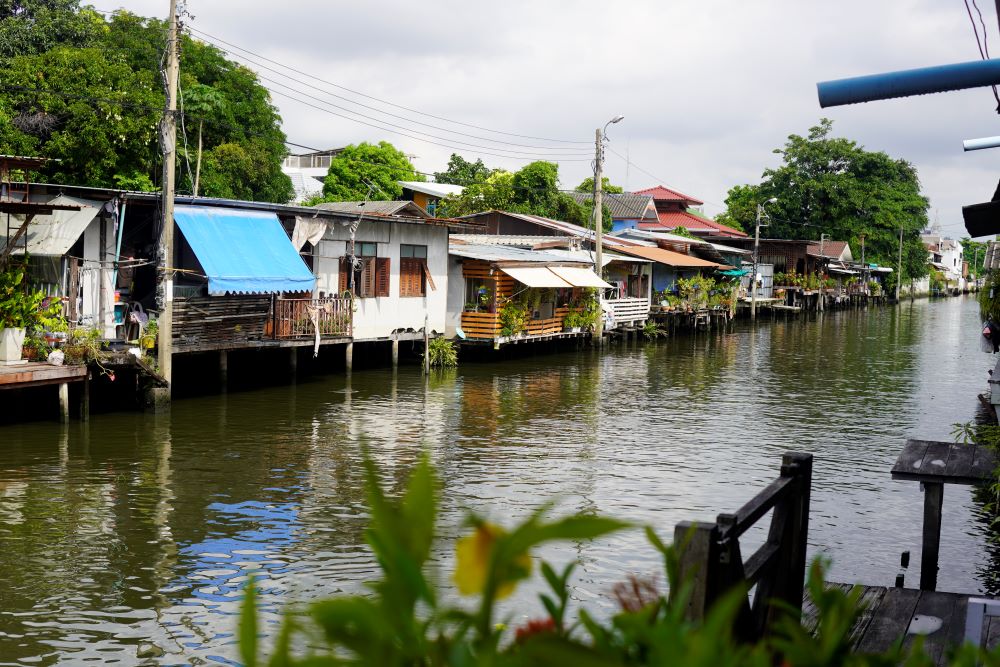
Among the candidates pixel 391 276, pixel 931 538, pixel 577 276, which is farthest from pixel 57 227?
pixel 577 276

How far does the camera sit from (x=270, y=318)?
24.0 meters

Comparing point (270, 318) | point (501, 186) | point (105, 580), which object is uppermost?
point (501, 186)

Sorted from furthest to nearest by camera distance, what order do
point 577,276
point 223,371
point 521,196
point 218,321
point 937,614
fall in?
point 521,196 < point 577,276 < point 223,371 < point 218,321 < point 937,614

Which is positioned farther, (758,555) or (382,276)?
(382,276)

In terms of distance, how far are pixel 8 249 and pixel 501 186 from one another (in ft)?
108

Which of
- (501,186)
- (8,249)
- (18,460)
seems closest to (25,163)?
(8,249)

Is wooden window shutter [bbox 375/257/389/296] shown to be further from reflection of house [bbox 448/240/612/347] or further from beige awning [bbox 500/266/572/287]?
beige awning [bbox 500/266/572/287]

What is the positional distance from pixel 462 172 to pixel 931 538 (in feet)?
199

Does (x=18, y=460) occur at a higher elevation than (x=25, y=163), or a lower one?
lower

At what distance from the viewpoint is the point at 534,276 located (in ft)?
105

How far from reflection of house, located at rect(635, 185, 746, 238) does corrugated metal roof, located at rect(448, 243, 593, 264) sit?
107ft

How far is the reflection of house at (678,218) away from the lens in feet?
226

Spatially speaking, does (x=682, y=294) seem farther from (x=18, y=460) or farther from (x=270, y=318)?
(x=18, y=460)

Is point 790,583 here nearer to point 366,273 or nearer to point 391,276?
point 366,273
